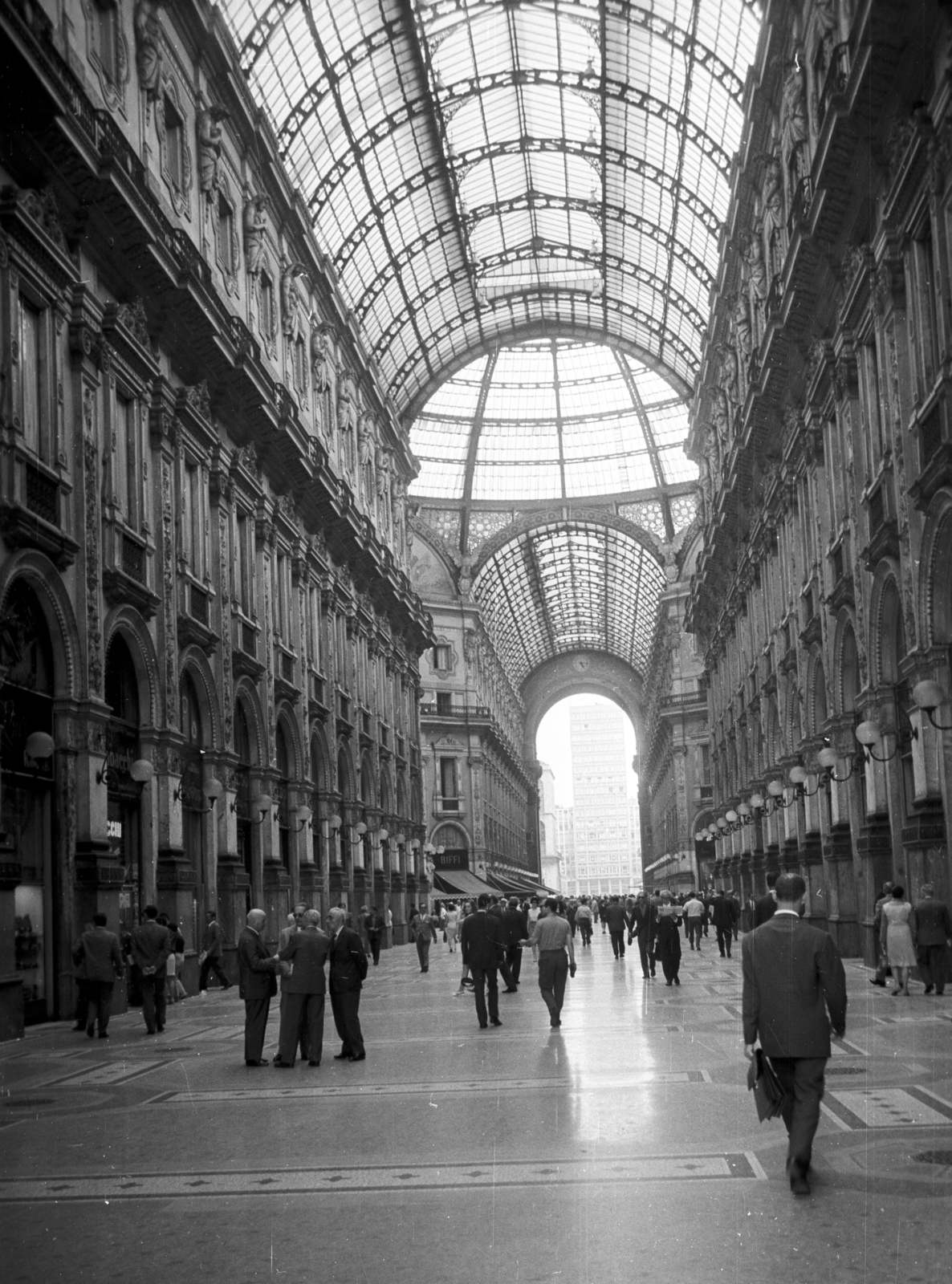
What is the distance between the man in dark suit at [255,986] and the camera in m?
15.7

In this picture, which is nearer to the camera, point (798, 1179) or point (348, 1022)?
point (798, 1179)

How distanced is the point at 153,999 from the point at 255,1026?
13.2ft

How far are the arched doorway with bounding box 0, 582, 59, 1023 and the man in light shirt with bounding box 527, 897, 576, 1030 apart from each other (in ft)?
22.4

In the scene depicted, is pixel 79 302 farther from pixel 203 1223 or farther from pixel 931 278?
pixel 203 1223

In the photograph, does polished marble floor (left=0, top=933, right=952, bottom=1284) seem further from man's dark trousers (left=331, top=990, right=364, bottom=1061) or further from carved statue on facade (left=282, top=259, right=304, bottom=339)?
carved statue on facade (left=282, top=259, right=304, bottom=339)

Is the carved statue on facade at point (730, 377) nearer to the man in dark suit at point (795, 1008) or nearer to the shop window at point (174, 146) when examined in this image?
the shop window at point (174, 146)

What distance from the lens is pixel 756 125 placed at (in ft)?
112

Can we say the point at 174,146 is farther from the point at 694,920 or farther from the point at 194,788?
the point at 694,920

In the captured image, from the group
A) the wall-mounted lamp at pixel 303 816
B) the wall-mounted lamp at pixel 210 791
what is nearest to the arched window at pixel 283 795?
the wall-mounted lamp at pixel 303 816

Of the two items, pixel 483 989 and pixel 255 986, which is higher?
pixel 255 986

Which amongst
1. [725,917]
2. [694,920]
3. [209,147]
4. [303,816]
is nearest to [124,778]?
[303,816]

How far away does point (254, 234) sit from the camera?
3594cm

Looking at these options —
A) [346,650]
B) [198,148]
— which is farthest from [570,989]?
[346,650]

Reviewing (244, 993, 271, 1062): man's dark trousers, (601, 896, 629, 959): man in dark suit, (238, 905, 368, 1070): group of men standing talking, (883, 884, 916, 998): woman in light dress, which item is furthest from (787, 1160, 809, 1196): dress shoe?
(601, 896, 629, 959): man in dark suit
